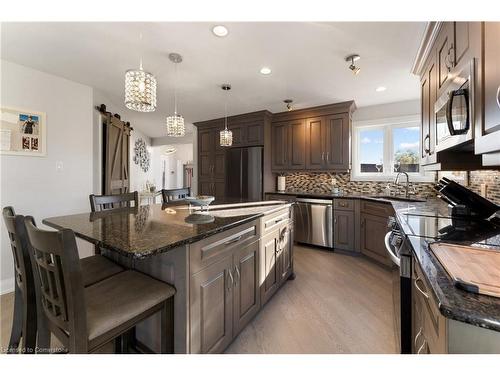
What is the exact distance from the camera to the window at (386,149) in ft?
11.3

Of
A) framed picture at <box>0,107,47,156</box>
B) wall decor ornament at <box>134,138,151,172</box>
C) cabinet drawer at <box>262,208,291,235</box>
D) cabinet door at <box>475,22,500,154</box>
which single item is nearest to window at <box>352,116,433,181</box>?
cabinet drawer at <box>262,208,291,235</box>

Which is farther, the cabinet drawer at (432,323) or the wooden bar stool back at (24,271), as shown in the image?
the wooden bar stool back at (24,271)

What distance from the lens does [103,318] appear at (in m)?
0.92

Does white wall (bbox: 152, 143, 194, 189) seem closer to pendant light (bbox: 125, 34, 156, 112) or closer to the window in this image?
the window

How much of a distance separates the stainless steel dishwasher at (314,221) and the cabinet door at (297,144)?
72cm

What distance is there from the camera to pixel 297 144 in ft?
13.2

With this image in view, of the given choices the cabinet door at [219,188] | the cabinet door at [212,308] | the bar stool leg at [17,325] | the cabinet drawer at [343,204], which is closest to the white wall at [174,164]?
the cabinet door at [219,188]

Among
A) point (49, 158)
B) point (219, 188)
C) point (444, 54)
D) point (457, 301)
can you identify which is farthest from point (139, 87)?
point (219, 188)

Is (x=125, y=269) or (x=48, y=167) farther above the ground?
(x=48, y=167)

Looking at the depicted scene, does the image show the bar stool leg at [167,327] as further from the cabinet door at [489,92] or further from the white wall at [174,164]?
the white wall at [174,164]

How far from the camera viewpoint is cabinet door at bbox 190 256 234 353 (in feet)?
3.80
